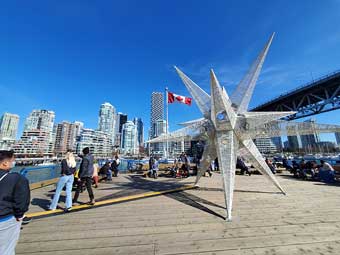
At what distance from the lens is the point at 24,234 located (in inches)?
145

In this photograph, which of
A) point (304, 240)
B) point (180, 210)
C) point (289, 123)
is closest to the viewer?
point (304, 240)

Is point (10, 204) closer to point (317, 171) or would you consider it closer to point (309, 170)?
point (309, 170)

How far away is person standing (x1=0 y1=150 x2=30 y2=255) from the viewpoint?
85.3 inches

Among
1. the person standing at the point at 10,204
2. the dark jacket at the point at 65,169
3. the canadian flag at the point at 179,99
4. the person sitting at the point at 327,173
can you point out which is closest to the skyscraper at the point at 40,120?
the canadian flag at the point at 179,99

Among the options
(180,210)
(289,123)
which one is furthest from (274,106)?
(180,210)

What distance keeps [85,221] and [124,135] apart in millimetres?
191930

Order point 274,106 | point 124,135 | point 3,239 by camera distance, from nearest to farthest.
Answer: point 3,239 < point 274,106 < point 124,135

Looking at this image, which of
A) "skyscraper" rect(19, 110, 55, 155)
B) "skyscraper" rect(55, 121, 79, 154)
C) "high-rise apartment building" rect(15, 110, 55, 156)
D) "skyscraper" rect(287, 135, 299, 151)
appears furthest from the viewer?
"skyscraper" rect(55, 121, 79, 154)

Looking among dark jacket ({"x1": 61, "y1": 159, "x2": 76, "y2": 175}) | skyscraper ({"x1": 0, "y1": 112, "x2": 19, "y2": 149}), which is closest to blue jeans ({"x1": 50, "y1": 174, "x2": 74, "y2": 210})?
dark jacket ({"x1": 61, "y1": 159, "x2": 76, "y2": 175})

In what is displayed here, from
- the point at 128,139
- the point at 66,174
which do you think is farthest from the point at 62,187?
the point at 128,139

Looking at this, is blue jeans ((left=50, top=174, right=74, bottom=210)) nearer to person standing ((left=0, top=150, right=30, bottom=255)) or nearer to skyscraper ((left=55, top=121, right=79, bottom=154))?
person standing ((left=0, top=150, right=30, bottom=255))

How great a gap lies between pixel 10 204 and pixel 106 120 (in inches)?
8040

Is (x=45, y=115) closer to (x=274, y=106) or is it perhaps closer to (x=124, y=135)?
(x=124, y=135)

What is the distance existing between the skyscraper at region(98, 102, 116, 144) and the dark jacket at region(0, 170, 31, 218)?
19729 cm
